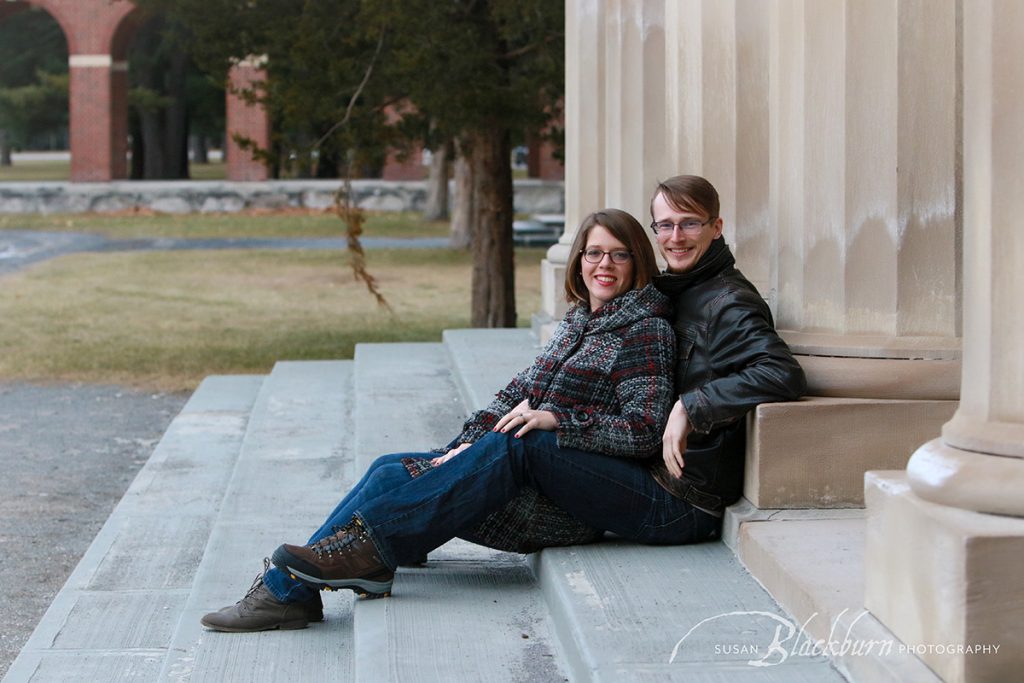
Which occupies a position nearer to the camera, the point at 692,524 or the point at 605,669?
the point at 605,669

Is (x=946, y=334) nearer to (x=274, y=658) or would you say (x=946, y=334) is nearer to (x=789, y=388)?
(x=789, y=388)

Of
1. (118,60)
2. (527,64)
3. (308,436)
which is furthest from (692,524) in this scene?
(118,60)

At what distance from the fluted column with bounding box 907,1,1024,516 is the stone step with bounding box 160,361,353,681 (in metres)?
1.82

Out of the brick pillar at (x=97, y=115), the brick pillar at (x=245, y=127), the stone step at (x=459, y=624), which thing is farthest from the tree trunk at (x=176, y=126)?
the stone step at (x=459, y=624)

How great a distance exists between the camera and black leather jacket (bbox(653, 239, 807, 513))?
3979mm

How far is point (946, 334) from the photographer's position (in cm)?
415

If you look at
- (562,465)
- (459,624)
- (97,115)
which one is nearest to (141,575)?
(459,624)

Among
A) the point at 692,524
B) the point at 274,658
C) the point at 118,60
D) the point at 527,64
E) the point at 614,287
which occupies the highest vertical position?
the point at 118,60

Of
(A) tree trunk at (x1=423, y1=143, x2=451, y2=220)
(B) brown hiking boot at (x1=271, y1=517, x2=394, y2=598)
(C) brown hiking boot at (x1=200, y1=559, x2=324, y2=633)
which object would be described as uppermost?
(A) tree trunk at (x1=423, y1=143, x2=451, y2=220)

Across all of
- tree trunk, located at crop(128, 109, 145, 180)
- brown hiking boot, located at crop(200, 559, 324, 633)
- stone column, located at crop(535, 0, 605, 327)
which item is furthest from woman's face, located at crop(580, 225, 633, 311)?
tree trunk, located at crop(128, 109, 145, 180)

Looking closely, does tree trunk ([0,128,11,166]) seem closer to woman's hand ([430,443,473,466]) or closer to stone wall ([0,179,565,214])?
stone wall ([0,179,565,214])

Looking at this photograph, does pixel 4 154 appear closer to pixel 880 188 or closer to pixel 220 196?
pixel 220 196

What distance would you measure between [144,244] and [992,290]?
25.4m

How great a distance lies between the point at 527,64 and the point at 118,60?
2588 centimetres
